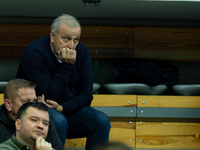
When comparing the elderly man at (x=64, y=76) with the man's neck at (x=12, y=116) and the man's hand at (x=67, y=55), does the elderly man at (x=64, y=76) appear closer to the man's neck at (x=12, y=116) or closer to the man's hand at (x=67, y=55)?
the man's hand at (x=67, y=55)

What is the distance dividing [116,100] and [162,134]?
39cm

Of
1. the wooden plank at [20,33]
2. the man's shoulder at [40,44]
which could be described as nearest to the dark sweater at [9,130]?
the man's shoulder at [40,44]

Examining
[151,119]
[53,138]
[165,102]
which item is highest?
[53,138]

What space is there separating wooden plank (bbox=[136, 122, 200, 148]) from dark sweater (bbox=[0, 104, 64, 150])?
116 cm

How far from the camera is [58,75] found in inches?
81.5

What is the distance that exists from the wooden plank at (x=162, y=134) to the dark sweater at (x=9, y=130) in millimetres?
1161

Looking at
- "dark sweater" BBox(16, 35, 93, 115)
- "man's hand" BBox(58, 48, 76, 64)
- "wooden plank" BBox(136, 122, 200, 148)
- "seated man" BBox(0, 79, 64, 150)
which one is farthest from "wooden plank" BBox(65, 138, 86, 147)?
"seated man" BBox(0, 79, 64, 150)

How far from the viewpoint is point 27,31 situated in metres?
3.16

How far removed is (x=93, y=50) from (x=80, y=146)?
29.1 inches

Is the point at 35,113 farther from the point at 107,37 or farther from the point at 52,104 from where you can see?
the point at 107,37

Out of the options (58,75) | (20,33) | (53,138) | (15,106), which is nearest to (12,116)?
(15,106)

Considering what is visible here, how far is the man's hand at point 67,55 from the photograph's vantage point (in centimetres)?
207

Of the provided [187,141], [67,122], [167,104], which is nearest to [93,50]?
[167,104]

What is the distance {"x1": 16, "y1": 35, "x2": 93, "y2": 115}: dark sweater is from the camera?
2062 mm
